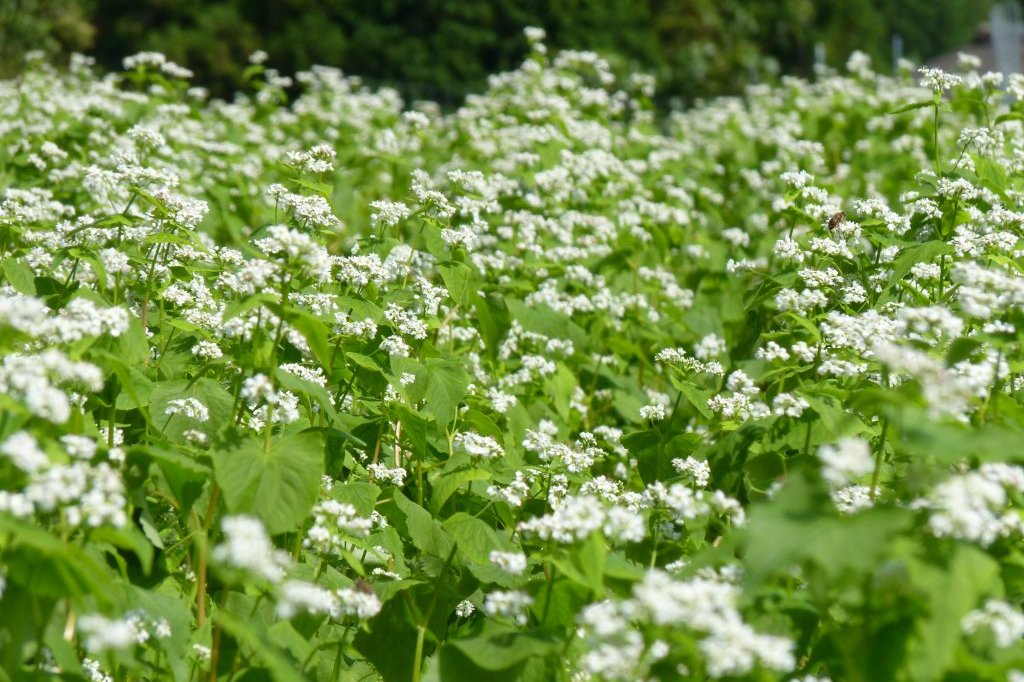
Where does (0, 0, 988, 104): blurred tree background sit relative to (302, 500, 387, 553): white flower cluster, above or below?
above

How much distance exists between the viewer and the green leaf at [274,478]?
2824mm

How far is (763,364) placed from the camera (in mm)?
4598

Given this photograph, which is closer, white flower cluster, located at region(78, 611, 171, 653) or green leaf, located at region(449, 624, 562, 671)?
white flower cluster, located at region(78, 611, 171, 653)

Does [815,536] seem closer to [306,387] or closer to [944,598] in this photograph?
[944,598]

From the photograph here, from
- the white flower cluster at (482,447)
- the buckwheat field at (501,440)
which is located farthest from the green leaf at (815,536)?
the white flower cluster at (482,447)

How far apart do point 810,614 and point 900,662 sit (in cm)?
33

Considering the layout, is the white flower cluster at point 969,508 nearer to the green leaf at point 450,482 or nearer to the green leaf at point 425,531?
the green leaf at point 450,482

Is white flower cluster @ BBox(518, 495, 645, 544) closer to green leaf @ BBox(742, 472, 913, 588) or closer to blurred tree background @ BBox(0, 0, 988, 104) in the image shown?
green leaf @ BBox(742, 472, 913, 588)

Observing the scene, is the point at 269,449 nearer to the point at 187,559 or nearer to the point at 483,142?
the point at 187,559

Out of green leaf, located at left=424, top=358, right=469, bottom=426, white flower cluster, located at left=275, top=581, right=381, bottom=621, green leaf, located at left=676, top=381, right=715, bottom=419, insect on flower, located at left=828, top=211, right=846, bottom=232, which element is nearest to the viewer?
white flower cluster, located at left=275, top=581, right=381, bottom=621

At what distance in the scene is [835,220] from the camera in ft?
15.9

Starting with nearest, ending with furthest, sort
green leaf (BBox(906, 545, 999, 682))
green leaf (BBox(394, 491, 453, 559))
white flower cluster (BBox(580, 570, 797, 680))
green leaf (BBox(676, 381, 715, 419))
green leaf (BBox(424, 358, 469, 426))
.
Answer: green leaf (BBox(906, 545, 999, 682)) < white flower cluster (BBox(580, 570, 797, 680)) < green leaf (BBox(394, 491, 453, 559)) < green leaf (BBox(424, 358, 469, 426)) < green leaf (BBox(676, 381, 715, 419))

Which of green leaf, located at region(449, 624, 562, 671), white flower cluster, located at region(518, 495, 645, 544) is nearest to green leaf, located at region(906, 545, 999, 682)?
white flower cluster, located at region(518, 495, 645, 544)

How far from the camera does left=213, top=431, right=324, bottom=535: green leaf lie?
111 inches
